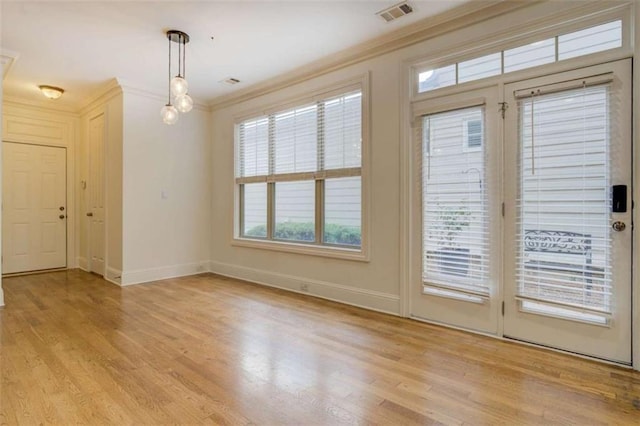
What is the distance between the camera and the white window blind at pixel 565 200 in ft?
8.06

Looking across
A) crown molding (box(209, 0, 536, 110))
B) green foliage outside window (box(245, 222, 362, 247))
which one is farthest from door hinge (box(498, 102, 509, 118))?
green foliage outside window (box(245, 222, 362, 247))

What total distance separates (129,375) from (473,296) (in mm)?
2678

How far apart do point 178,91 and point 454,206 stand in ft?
8.59

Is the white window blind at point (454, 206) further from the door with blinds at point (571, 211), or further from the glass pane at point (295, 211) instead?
the glass pane at point (295, 211)

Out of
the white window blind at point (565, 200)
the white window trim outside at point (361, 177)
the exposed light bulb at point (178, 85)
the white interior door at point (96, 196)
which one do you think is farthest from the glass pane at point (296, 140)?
the white interior door at point (96, 196)

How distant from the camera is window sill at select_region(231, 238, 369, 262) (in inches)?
151

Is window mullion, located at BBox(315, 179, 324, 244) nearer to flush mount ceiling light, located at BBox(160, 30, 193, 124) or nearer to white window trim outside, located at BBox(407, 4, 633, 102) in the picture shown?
white window trim outside, located at BBox(407, 4, 633, 102)

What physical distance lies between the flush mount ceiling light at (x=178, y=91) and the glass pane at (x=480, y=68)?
2431mm

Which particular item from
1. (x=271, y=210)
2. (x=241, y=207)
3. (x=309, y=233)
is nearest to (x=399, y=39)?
(x=309, y=233)

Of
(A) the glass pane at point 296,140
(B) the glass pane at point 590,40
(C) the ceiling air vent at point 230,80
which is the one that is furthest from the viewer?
(C) the ceiling air vent at point 230,80

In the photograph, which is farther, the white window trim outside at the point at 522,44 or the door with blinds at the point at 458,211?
the door with blinds at the point at 458,211

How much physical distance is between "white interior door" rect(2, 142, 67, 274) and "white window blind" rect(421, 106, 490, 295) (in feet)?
19.6

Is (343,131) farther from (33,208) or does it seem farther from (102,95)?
(33,208)

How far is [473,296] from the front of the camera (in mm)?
3014
